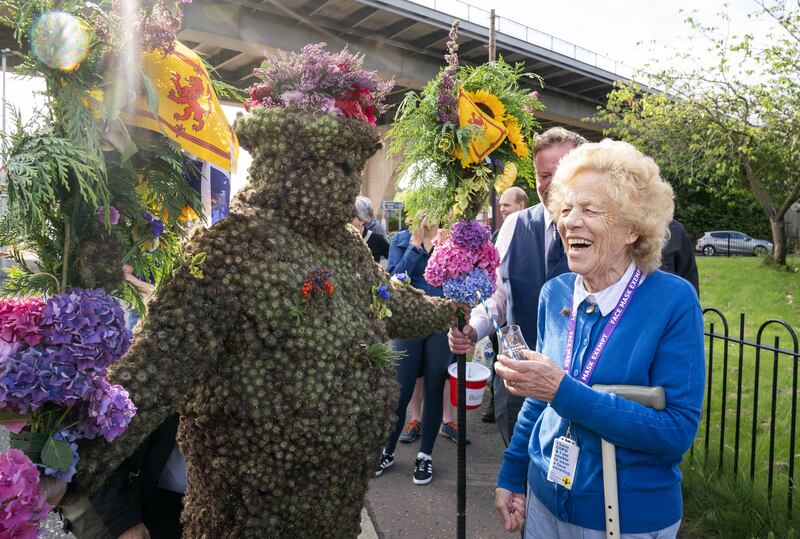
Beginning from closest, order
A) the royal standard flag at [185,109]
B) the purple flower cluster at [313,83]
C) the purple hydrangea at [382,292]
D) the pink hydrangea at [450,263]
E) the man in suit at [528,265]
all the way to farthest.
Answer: the royal standard flag at [185,109] < the purple flower cluster at [313,83] < the purple hydrangea at [382,292] < the pink hydrangea at [450,263] < the man in suit at [528,265]

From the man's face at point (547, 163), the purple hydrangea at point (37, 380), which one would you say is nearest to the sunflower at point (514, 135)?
the man's face at point (547, 163)

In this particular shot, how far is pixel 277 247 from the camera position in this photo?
1.93 m

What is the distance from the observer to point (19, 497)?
112cm

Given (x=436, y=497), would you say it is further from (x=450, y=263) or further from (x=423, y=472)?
(x=450, y=263)

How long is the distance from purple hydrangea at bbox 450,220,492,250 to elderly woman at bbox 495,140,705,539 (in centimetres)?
70

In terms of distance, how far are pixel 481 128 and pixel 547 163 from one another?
537mm

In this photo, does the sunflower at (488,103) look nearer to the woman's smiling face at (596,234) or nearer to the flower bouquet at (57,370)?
the woman's smiling face at (596,234)

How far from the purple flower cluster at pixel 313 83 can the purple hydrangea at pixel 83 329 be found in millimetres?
997

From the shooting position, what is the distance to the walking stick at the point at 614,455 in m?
1.71

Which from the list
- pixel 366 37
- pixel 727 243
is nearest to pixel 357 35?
pixel 366 37

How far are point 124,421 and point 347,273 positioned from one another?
0.98m

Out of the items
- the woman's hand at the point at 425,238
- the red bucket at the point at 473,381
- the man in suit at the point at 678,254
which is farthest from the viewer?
the woman's hand at the point at 425,238

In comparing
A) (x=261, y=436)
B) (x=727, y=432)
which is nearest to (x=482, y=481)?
(x=727, y=432)

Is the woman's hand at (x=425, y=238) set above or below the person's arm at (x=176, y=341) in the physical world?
above
